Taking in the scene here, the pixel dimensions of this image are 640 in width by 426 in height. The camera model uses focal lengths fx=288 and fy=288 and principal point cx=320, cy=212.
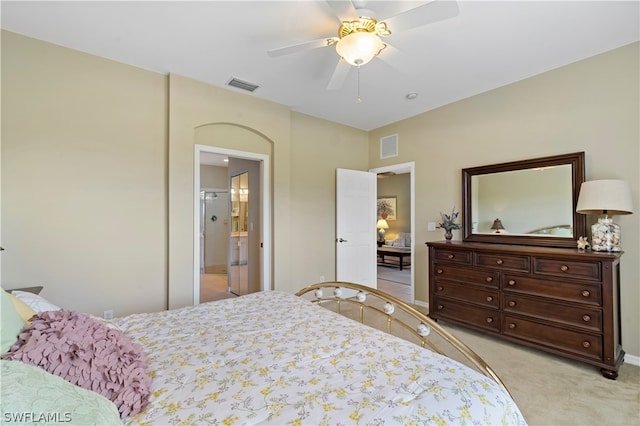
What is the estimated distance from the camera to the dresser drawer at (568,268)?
2.36 meters

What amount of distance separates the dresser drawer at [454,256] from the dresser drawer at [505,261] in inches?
3.8

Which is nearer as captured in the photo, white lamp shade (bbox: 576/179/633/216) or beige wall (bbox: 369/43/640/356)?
white lamp shade (bbox: 576/179/633/216)

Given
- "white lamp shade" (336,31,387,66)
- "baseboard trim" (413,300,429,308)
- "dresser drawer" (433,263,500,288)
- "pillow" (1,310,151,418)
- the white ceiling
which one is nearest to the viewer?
"pillow" (1,310,151,418)

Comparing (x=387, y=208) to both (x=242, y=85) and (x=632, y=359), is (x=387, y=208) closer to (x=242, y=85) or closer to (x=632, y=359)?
(x=242, y=85)

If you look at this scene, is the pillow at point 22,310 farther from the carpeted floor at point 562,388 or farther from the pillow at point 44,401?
the carpeted floor at point 562,388

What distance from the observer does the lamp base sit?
250 cm

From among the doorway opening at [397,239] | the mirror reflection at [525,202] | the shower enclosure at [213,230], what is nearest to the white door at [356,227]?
the doorway opening at [397,239]

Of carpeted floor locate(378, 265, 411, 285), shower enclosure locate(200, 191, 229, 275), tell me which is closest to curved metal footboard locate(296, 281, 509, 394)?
carpeted floor locate(378, 265, 411, 285)

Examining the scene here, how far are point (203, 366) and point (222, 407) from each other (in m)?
0.31

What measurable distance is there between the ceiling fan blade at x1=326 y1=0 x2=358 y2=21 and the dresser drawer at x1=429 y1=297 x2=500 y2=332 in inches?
118

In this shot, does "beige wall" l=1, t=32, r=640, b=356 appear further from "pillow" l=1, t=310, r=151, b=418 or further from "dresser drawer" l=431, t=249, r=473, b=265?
"pillow" l=1, t=310, r=151, b=418

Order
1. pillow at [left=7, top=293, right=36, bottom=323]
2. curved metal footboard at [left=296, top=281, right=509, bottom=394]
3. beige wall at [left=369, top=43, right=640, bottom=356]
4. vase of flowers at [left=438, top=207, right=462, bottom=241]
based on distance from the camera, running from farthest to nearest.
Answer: vase of flowers at [left=438, top=207, right=462, bottom=241] < beige wall at [left=369, top=43, right=640, bottom=356] < curved metal footboard at [left=296, top=281, right=509, bottom=394] < pillow at [left=7, top=293, right=36, bottom=323]

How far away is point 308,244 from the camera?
4363 mm

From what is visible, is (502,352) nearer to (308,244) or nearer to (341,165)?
(308,244)
